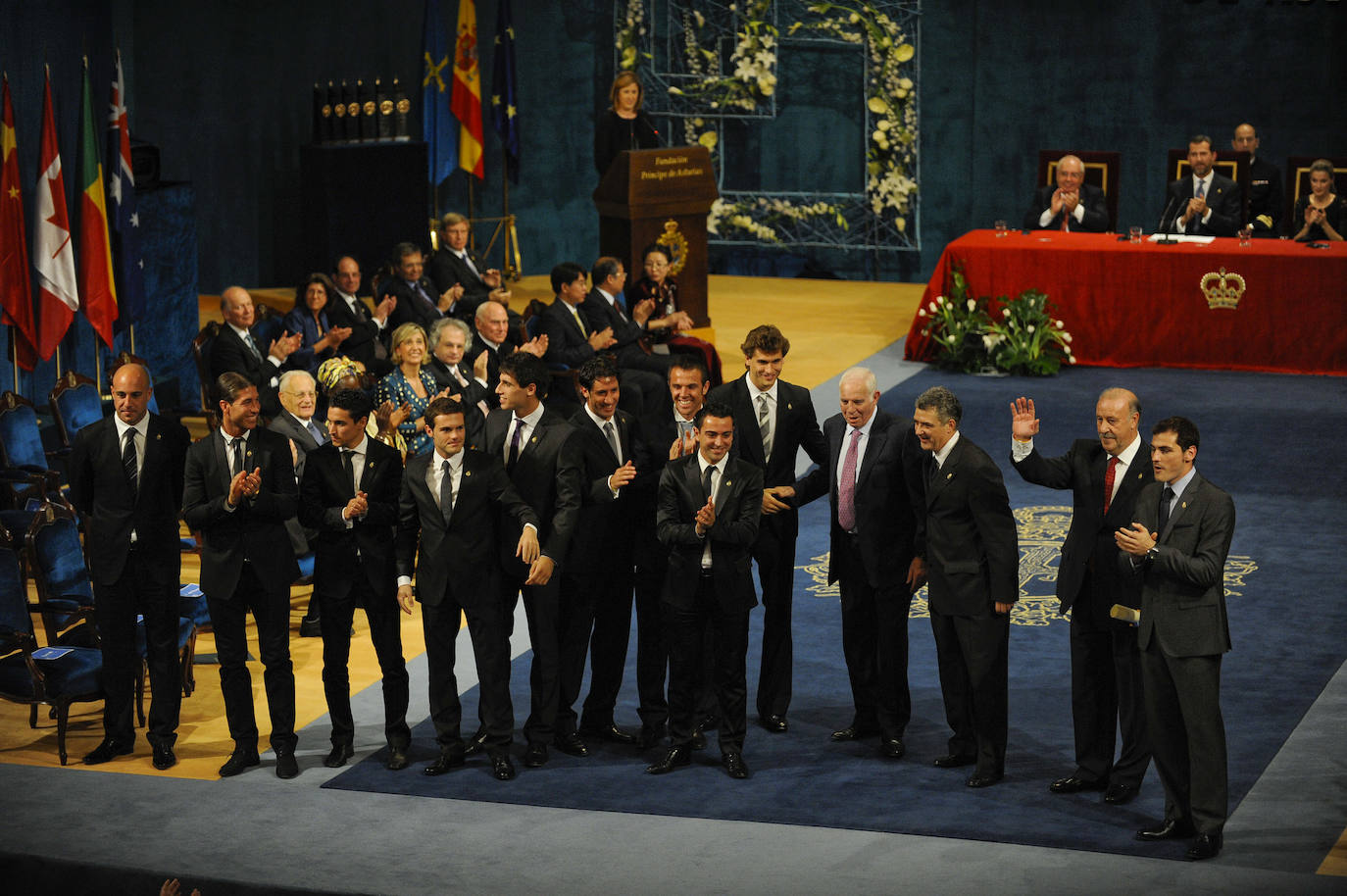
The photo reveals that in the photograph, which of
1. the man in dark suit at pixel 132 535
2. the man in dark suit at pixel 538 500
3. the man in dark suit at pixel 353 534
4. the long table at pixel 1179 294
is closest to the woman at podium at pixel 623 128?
the long table at pixel 1179 294

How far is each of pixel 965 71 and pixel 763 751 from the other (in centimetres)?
1047

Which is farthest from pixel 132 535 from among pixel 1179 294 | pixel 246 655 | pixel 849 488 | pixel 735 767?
pixel 1179 294

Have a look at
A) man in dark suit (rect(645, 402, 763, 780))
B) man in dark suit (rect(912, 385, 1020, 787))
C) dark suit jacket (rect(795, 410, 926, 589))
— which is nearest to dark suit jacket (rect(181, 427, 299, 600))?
man in dark suit (rect(645, 402, 763, 780))

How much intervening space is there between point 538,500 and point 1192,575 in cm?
217

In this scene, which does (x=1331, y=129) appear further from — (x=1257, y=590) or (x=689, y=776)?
(x=689, y=776)

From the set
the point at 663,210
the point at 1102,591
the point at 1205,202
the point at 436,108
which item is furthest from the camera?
the point at 436,108

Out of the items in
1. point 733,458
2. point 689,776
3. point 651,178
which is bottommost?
point 689,776

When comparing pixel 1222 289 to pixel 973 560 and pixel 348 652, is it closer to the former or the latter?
pixel 973 560

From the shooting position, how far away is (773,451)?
6.20 metres

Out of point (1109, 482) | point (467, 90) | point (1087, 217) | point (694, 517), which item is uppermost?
point (467, 90)

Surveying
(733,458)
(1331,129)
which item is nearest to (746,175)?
(1331,129)

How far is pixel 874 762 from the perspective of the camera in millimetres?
5898

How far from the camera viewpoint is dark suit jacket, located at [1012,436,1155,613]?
543 centimetres

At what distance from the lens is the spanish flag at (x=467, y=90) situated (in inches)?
571
